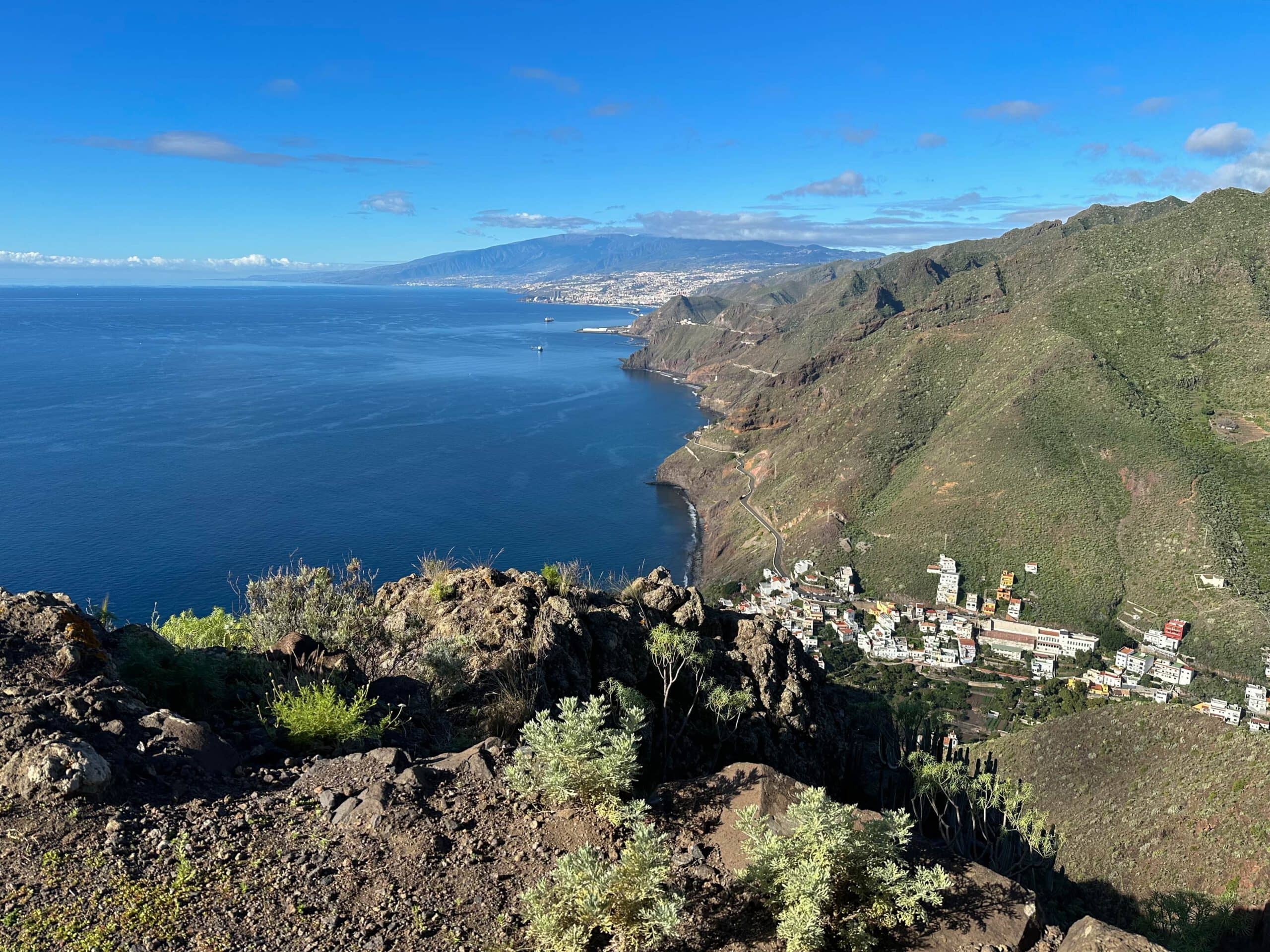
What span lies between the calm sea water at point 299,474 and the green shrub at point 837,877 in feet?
160

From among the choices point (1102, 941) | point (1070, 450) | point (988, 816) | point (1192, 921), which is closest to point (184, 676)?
point (1102, 941)

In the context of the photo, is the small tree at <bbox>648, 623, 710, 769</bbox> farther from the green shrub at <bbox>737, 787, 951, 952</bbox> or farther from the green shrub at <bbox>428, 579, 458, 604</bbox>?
the green shrub at <bbox>737, 787, 951, 952</bbox>

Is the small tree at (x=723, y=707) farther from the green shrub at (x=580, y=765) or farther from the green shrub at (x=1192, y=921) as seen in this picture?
the green shrub at (x=1192, y=921)

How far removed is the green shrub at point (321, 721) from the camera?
8219mm

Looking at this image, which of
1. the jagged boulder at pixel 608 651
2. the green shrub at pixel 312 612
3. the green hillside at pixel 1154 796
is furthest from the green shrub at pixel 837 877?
the green hillside at pixel 1154 796

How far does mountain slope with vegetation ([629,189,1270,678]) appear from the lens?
58.1 meters

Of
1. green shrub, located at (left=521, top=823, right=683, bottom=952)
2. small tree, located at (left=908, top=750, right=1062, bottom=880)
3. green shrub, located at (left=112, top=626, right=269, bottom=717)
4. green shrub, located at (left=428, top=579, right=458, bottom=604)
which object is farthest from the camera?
small tree, located at (left=908, top=750, right=1062, bottom=880)

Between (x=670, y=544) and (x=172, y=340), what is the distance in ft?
585

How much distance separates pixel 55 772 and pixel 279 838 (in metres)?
2.06

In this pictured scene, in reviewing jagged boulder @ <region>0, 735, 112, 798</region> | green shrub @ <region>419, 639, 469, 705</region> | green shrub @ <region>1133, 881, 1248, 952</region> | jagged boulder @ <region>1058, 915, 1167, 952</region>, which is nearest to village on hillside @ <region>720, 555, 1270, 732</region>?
green shrub @ <region>1133, 881, 1248, 952</region>

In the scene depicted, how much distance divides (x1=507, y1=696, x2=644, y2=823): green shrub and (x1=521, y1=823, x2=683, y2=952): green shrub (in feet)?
4.20

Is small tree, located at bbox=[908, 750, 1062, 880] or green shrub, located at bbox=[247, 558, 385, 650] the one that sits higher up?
green shrub, located at bbox=[247, 558, 385, 650]

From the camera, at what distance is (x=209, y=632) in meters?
14.2

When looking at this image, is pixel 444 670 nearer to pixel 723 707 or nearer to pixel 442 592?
pixel 442 592
